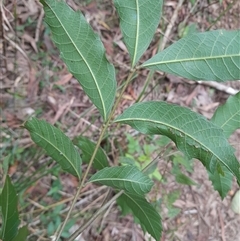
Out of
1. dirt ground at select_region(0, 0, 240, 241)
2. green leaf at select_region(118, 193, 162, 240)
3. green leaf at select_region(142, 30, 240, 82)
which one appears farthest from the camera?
dirt ground at select_region(0, 0, 240, 241)

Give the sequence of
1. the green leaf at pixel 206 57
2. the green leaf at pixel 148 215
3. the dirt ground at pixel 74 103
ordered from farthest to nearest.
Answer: the dirt ground at pixel 74 103, the green leaf at pixel 148 215, the green leaf at pixel 206 57

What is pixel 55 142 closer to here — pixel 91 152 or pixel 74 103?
pixel 91 152

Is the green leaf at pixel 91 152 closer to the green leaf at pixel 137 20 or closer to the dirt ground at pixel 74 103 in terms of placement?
the green leaf at pixel 137 20

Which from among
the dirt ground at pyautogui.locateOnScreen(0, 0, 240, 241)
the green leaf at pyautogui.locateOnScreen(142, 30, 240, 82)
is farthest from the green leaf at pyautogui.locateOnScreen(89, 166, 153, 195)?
the dirt ground at pyautogui.locateOnScreen(0, 0, 240, 241)

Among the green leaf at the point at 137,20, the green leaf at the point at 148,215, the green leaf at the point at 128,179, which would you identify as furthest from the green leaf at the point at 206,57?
the green leaf at the point at 148,215

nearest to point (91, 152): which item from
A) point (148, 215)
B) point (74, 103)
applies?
point (148, 215)

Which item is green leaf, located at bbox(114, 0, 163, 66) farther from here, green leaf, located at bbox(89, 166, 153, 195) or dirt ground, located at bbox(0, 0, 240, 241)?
dirt ground, located at bbox(0, 0, 240, 241)
